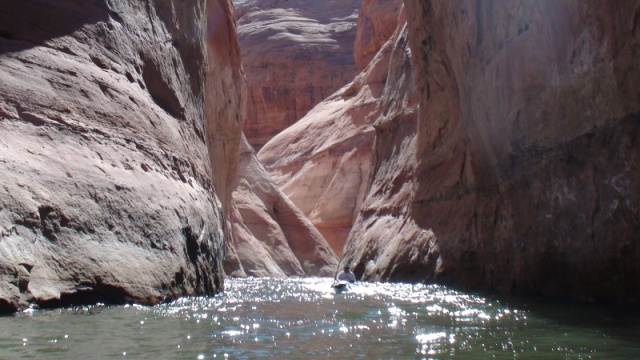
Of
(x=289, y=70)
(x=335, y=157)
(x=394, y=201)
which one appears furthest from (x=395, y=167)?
(x=289, y=70)

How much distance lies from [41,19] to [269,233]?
2304 cm

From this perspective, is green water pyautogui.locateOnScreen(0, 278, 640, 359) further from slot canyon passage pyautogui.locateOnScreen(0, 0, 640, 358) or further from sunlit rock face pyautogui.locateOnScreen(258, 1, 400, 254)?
sunlit rock face pyautogui.locateOnScreen(258, 1, 400, 254)

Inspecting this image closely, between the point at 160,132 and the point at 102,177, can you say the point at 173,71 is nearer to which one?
the point at 160,132

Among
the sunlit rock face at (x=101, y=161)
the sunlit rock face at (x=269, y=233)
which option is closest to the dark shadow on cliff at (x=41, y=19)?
the sunlit rock face at (x=101, y=161)

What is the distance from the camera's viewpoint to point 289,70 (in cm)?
6512

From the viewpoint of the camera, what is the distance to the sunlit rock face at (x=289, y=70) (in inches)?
2544

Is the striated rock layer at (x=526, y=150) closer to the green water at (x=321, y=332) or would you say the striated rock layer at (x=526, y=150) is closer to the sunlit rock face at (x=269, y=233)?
the green water at (x=321, y=332)

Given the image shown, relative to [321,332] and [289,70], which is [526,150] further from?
[289,70]

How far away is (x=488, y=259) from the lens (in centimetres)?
1627

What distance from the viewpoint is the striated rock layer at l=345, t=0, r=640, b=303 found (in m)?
10.7

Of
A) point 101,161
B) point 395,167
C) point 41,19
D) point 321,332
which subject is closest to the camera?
point 321,332

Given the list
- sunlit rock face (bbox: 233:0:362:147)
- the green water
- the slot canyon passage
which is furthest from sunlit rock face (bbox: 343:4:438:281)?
sunlit rock face (bbox: 233:0:362:147)

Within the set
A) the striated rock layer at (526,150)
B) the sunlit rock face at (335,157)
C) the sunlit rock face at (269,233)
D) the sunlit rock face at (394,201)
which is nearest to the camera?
the striated rock layer at (526,150)

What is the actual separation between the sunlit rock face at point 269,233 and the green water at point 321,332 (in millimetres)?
20943
